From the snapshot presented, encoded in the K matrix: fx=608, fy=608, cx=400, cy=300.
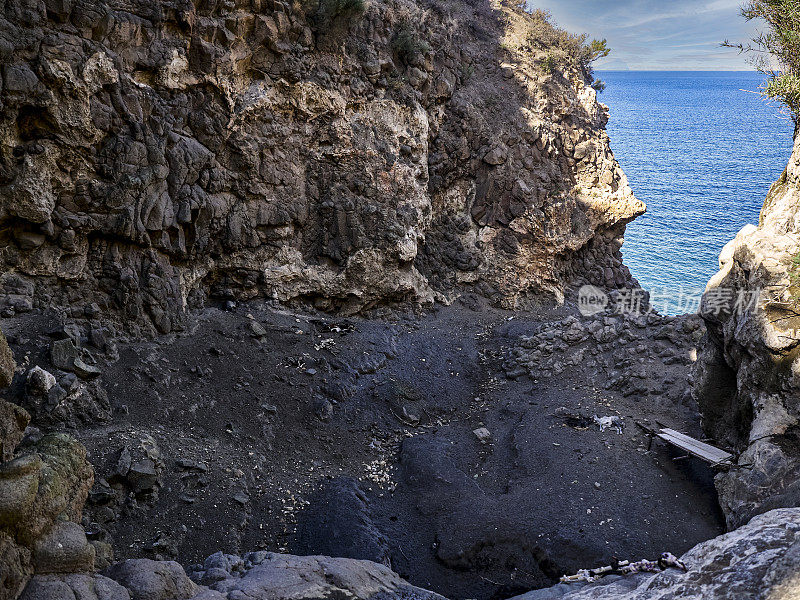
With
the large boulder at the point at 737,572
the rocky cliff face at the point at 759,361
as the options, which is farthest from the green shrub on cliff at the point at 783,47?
the large boulder at the point at 737,572

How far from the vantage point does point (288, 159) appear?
18.0 metres

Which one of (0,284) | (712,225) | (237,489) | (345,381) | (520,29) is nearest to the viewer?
(237,489)

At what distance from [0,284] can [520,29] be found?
24270 millimetres

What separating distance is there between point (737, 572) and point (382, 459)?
336 inches

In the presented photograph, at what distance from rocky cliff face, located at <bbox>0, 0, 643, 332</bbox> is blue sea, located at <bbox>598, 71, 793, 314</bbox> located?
829cm

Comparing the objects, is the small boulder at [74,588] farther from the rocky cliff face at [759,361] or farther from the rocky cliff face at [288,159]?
the rocky cliff face at [759,361]

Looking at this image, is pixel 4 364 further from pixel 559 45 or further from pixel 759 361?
pixel 559 45

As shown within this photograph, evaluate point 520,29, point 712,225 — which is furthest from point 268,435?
point 712,225

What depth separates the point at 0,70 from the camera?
1220 centimetres

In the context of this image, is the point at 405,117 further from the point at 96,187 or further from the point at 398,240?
the point at 96,187

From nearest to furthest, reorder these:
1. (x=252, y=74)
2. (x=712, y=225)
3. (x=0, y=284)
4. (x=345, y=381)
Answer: (x=0, y=284) → (x=345, y=381) → (x=252, y=74) → (x=712, y=225)

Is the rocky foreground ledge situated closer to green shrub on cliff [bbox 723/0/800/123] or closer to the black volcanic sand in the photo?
the black volcanic sand

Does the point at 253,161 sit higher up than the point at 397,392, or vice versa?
the point at 253,161

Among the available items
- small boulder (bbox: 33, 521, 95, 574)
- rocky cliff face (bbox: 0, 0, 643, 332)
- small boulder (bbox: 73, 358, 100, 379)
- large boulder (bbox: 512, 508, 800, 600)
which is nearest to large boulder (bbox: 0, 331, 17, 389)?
small boulder (bbox: 33, 521, 95, 574)
